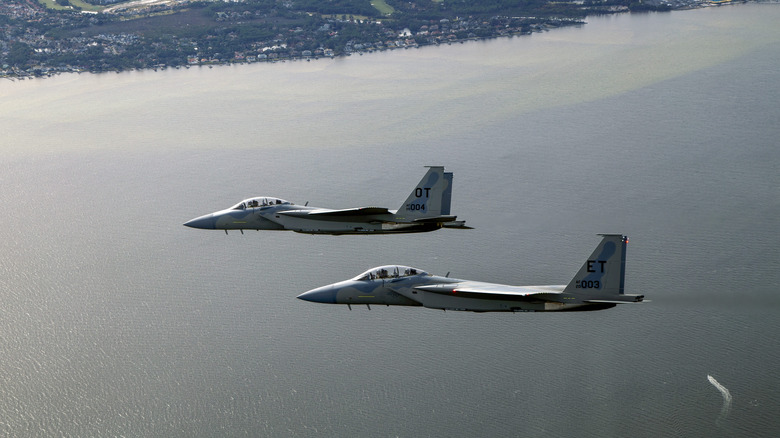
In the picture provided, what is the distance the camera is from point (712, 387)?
6750 centimetres

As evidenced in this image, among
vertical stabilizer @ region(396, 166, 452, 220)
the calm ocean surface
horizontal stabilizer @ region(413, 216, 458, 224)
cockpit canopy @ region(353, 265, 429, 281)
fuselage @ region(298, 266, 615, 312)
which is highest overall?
vertical stabilizer @ region(396, 166, 452, 220)

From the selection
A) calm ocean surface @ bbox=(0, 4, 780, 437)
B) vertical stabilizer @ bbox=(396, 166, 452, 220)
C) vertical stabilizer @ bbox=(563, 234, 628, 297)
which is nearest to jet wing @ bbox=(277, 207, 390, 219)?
vertical stabilizer @ bbox=(396, 166, 452, 220)

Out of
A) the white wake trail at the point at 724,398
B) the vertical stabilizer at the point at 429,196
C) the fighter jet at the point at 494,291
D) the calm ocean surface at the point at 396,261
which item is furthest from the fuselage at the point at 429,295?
the white wake trail at the point at 724,398

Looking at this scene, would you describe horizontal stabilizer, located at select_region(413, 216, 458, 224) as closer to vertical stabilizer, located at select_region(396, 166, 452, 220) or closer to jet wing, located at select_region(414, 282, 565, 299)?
vertical stabilizer, located at select_region(396, 166, 452, 220)

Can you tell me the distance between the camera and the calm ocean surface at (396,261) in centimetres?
6712

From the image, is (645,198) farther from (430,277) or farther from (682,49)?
(682,49)

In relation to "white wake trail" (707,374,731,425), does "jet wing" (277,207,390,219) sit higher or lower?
higher

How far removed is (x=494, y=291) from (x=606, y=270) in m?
5.99

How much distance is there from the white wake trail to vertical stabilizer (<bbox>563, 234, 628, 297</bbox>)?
28.9 m

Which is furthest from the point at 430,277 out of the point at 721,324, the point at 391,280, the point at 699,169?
the point at 699,169

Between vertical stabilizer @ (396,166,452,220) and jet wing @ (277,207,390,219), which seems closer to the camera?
jet wing @ (277,207,390,219)

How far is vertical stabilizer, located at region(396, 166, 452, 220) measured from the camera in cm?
4828

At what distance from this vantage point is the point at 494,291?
140ft

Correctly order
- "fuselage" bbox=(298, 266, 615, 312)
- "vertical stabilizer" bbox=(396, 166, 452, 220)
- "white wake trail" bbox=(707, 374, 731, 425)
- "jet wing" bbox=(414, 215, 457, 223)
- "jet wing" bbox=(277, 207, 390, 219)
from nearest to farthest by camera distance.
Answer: "fuselage" bbox=(298, 266, 615, 312) → "jet wing" bbox=(414, 215, 457, 223) → "jet wing" bbox=(277, 207, 390, 219) → "vertical stabilizer" bbox=(396, 166, 452, 220) → "white wake trail" bbox=(707, 374, 731, 425)
